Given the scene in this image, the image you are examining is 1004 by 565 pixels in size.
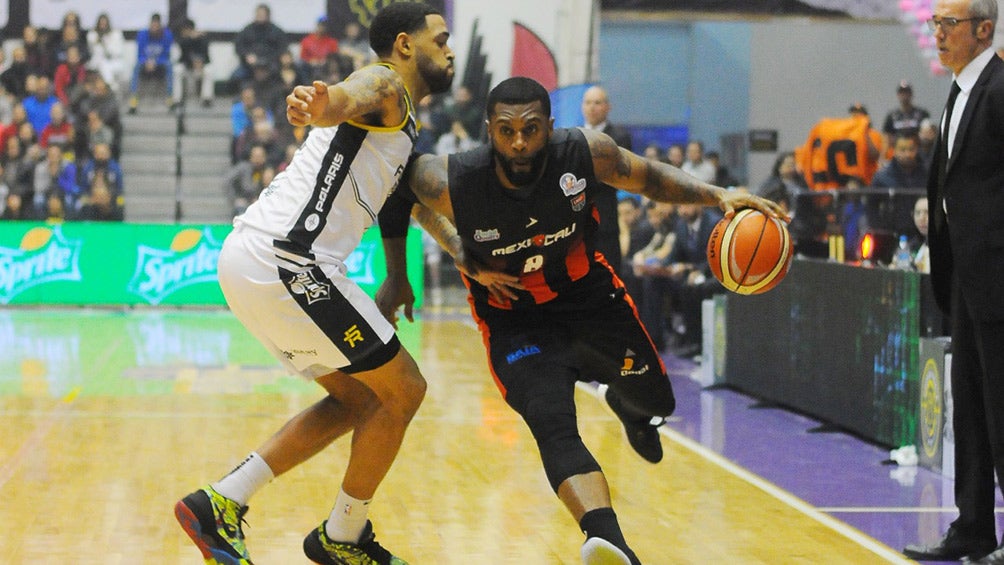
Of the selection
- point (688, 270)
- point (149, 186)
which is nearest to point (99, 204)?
point (149, 186)

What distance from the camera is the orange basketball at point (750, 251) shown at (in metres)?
4.78

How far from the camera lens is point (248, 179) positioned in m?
19.7

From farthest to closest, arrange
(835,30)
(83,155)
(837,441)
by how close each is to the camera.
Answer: (835,30), (83,155), (837,441)

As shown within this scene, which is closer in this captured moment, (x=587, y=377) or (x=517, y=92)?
(x=517, y=92)

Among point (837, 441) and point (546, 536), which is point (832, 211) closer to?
point (837, 441)

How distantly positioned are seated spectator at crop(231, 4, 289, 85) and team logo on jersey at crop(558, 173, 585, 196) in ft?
57.5

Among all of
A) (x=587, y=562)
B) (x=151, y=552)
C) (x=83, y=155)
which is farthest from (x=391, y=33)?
(x=83, y=155)

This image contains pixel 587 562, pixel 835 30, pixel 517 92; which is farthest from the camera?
pixel 835 30

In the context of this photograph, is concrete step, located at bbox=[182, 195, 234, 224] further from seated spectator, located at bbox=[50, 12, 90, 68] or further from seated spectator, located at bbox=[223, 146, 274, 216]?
seated spectator, located at bbox=[50, 12, 90, 68]

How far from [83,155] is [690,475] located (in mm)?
15065

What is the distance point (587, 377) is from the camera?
537 cm

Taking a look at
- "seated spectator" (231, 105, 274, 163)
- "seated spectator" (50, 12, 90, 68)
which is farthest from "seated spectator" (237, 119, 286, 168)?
"seated spectator" (50, 12, 90, 68)

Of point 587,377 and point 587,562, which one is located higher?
point 587,377

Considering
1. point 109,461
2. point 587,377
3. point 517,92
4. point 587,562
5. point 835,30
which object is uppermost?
point 835,30
